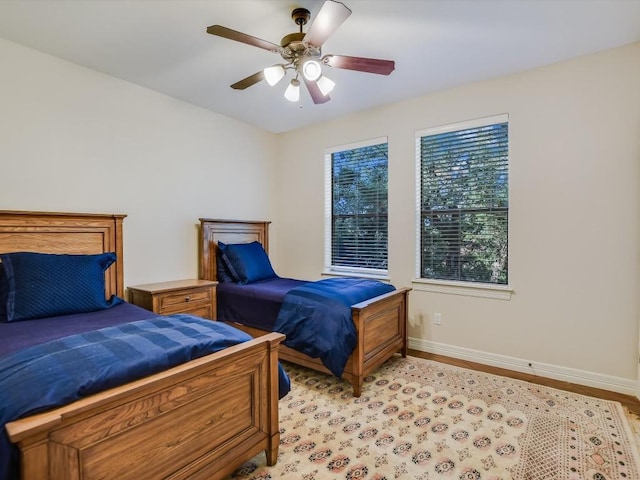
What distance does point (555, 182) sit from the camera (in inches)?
108

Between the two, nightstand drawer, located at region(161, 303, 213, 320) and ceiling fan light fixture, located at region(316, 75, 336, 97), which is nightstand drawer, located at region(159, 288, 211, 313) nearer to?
nightstand drawer, located at region(161, 303, 213, 320)

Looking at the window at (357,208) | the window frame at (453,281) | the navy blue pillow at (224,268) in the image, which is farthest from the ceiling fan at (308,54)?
the navy blue pillow at (224,268)

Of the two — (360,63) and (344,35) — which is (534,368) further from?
(344,35)

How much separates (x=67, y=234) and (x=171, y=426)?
2.08 meters

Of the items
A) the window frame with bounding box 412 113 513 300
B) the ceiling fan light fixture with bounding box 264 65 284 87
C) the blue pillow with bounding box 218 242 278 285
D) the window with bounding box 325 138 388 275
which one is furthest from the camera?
the window with bounding box 325 138 388 275

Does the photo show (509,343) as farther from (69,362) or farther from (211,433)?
(69,362)

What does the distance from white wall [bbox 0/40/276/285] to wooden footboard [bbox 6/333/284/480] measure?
6.80 ft

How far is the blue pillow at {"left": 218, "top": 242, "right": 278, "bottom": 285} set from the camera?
3.55m

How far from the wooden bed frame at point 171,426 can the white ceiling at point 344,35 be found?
203 cm

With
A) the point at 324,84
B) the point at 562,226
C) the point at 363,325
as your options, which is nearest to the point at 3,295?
the point at 363,325

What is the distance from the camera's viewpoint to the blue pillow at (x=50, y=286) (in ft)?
6.81

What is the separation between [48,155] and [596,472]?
13.4 ft

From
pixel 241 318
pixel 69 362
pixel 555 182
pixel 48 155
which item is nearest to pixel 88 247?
pixel 48 155

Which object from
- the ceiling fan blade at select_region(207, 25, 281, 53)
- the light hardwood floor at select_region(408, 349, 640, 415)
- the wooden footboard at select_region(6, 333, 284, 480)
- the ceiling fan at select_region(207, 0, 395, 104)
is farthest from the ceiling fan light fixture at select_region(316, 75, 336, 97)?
the light hardwood floor at select_region(408, 349, 640, 415)
